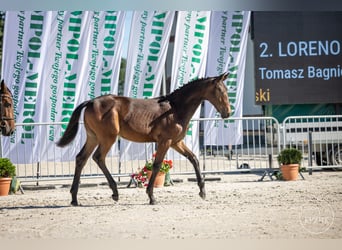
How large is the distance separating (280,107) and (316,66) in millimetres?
1464

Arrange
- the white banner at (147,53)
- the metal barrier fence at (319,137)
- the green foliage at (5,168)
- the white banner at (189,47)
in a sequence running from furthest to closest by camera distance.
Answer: the white banner at (189,47), the white banner at (147,53), the metal barrier fence at (319,137), the green foliage at (5,168)

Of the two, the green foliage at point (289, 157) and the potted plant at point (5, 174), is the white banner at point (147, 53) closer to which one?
the green foliage at point (289, 157)

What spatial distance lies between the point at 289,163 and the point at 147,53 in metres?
4.06

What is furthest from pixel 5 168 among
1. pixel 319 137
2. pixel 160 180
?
pixel 319 137

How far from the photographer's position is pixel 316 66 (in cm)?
1102

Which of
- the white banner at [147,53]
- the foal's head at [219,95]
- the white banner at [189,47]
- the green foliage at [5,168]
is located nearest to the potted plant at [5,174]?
the green foliage at [5,168]

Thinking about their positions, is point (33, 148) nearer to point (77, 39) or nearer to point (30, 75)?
point (30, 75)

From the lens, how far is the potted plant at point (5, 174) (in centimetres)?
766

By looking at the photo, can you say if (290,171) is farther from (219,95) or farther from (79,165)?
(79,165)

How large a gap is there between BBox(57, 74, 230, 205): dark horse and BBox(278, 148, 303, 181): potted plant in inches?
111

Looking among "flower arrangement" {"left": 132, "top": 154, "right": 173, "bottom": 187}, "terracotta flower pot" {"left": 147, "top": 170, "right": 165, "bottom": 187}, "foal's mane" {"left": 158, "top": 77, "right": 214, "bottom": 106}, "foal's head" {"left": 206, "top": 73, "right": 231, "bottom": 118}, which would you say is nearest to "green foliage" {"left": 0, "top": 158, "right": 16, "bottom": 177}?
"flower arrangement" {"left": 132, "top": 154, "right": 173, "bottom": 187}

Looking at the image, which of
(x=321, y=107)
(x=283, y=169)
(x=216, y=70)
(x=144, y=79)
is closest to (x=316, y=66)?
(x=321, y=107)

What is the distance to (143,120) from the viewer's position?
245 inches

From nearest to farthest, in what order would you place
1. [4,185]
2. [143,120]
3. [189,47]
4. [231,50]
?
[143,120] < [4,185] < [189,47] < [231,50]
